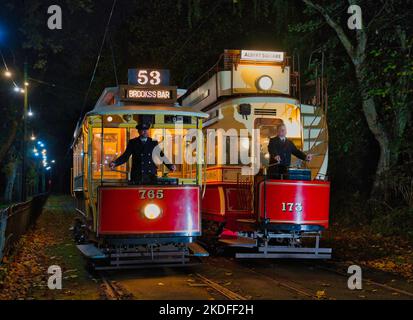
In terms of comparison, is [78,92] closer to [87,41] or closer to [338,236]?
[87,41]

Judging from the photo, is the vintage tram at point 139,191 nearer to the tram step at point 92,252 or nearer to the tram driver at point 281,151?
the tram step at point 92,252

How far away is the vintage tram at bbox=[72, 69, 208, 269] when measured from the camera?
10922 millimetres

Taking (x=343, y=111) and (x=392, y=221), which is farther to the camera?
(x=343, y=111)

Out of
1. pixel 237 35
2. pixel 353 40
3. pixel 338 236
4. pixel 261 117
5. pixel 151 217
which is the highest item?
pixel 237 35

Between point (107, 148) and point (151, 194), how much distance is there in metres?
1.92

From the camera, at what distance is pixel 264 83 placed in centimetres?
1456

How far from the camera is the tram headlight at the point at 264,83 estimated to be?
14555 mm

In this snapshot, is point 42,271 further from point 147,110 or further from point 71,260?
point 147,110

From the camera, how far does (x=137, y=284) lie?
33.1ft

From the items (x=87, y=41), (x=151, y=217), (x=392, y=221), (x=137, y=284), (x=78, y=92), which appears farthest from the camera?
(x=78, y=92)

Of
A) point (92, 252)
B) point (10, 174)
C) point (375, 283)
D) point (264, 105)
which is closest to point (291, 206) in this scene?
point (375, 283)

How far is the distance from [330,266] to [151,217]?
3830mm

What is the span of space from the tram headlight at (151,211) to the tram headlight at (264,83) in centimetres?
485

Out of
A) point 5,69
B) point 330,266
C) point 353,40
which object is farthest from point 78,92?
point 330,266
